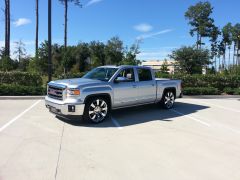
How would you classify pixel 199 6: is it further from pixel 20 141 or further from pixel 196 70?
pixel 20 141

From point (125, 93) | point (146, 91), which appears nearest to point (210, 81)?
point (146, 91)

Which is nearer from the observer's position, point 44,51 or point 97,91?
point 97,91

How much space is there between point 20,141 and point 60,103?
1.83 meters

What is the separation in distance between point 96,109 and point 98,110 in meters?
0.09

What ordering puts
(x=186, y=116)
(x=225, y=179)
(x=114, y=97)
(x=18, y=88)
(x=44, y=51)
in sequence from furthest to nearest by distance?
(x=44, y=51)
(x=18, y=88)
(x=186, y=116)
(x=114, y=97)
(x=225, y=179)

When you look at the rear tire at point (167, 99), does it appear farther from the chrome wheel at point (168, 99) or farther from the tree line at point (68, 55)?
the tree line at point (68, 55)

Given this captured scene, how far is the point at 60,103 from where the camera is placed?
311 inches

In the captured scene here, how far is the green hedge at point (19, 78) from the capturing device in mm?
16161

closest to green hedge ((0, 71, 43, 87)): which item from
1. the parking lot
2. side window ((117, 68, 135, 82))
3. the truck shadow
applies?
the parking lot

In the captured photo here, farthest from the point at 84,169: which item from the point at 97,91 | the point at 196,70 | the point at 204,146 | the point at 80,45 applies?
the point at 80,45

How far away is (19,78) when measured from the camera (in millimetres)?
16297

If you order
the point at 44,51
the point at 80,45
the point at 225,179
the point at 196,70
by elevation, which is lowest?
the point at 225,179

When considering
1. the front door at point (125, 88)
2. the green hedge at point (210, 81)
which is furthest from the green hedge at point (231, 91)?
the front door at point (125, 88)

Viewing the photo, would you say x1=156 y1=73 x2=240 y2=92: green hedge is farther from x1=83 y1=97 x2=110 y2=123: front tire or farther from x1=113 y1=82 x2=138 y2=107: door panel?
x1=83 y1=97 x2=110 y2=123: front tire
